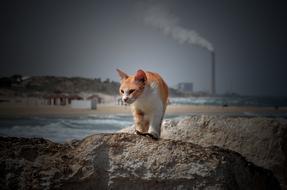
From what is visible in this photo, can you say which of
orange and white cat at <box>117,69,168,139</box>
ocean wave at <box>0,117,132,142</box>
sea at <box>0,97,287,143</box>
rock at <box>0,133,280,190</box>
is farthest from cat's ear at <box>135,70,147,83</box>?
ocean wave at <box>0,117,132,142</box>

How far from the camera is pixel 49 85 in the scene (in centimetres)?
929

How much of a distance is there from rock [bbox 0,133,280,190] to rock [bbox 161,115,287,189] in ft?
4.97

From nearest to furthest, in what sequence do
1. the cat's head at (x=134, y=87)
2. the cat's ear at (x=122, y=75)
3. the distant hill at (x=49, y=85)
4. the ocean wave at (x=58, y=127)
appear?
the cat's head at (x=134, y=87)
the cat's ear at (x=122, y=75)
the ocean wave at (x=58, y=127)
the distant hill at (x=49, y=85)

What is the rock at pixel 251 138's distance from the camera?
3.55m

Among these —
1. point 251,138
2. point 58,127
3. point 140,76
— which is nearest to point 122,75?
point 140,76

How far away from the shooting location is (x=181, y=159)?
202 centimetres

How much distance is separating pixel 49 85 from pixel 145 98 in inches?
282

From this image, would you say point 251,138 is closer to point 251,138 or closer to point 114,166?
point 251,138

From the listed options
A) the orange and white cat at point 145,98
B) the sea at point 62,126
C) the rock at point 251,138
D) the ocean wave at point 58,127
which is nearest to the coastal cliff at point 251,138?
the rock at point 251,138

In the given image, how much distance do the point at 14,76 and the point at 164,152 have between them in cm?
611

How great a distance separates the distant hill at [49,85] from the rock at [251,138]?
2964 mm

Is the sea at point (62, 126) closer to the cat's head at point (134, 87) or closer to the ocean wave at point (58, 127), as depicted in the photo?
the ocean wave at point (58, 127)

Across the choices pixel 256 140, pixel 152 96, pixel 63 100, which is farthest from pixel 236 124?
pixel 63 100

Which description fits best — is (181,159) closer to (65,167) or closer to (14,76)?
(65,167)
